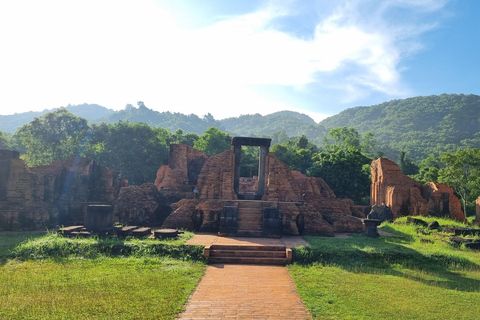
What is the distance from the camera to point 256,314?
5758mm

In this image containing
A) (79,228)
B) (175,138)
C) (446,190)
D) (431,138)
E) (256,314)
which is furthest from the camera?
(431,138)

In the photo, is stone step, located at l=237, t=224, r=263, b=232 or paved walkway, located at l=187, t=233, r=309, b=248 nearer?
paved walkway, located at l=187, t=233, r=309, b=248

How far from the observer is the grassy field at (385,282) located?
6008 millimetres

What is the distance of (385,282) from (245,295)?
363 cm

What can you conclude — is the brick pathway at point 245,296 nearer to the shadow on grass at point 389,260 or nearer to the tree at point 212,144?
the shadow on grass at point 389,260

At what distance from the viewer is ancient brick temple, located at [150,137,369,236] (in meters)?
13.9

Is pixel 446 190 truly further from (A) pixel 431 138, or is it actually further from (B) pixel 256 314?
(A) pixel 431 138

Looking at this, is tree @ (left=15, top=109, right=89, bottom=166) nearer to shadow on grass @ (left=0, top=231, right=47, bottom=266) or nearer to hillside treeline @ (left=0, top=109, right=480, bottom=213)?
hillside treeline @ (left=0, top=109, right=480, bottom=213)

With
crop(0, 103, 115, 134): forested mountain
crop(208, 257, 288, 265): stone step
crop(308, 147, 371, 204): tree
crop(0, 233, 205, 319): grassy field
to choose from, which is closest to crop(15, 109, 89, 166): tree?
crop(308, 147, 371, 204): tree

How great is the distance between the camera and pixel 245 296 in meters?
6.72

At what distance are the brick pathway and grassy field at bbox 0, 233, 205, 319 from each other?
0.35 meters

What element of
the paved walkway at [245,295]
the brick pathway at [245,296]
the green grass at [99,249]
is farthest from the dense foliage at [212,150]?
the brick pathway at [245,296]

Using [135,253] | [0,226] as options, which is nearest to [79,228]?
[135,253]

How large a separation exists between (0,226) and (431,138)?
89536 millimetres
